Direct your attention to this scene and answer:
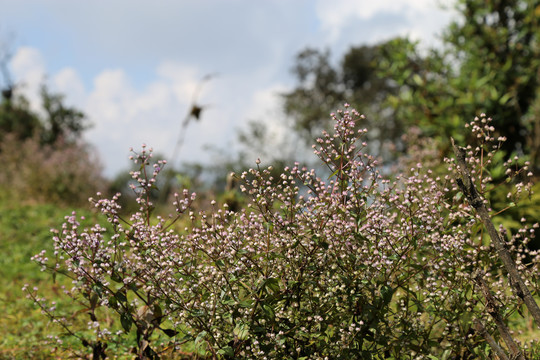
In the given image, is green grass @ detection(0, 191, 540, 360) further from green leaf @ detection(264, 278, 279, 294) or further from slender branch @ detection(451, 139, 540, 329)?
green leaf @ detection(264, 278, 279, 294)

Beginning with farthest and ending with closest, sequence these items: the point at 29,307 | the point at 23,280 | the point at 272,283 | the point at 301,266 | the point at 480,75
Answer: the point at 480,75
the point at 23,280
the point at 29,307
the point at 301,266
the point at 272,283

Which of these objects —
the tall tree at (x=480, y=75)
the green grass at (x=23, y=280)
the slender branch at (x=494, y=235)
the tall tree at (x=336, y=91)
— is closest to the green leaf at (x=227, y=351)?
the green grass at (x=23, y=280)

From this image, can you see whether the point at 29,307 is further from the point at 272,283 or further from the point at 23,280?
the point at 272,283

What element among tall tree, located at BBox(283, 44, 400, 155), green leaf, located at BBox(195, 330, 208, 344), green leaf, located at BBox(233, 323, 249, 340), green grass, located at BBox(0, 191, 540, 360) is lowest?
green leaf, located at BBox(233, 323, 249, 340)

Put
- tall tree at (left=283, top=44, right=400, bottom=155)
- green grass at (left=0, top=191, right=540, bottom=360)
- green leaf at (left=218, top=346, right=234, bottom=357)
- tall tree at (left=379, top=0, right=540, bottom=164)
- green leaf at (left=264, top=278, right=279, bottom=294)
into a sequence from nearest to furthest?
1. green leaf at (left=264, top=278, right=279, bottom=294)
2. green leaf at (left=218, top=346, right=234, bottom=357)
3. green grass at (left=0, top=191, right=540, bottom=360)
4. tall tree at (left=379, top=0, right=540, bottom=164)
5. tall tree at (left=283, top=44, right=400, bottom=155)

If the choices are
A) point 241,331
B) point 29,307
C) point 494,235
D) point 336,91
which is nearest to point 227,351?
point 241,331

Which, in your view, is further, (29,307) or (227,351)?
(29,307)

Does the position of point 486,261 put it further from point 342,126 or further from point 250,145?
point 250,145

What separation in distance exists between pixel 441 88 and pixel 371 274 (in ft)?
27.4

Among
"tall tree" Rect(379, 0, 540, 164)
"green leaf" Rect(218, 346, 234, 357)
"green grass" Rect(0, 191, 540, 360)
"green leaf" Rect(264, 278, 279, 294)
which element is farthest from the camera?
"tall tree" Rect(379, 0, 540, 164)

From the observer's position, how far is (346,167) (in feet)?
11.3

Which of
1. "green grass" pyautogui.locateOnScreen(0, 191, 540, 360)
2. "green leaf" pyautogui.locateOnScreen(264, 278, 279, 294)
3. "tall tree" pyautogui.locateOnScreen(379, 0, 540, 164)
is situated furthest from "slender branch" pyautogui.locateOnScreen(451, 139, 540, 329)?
"tall tree" pyautogui.locateOnScreen(379, 0, 540, 164)

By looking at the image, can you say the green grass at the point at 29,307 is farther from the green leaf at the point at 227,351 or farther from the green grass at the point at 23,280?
the green leaf at the point at 227,351

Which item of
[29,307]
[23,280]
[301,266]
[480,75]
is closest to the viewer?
[301,266]
